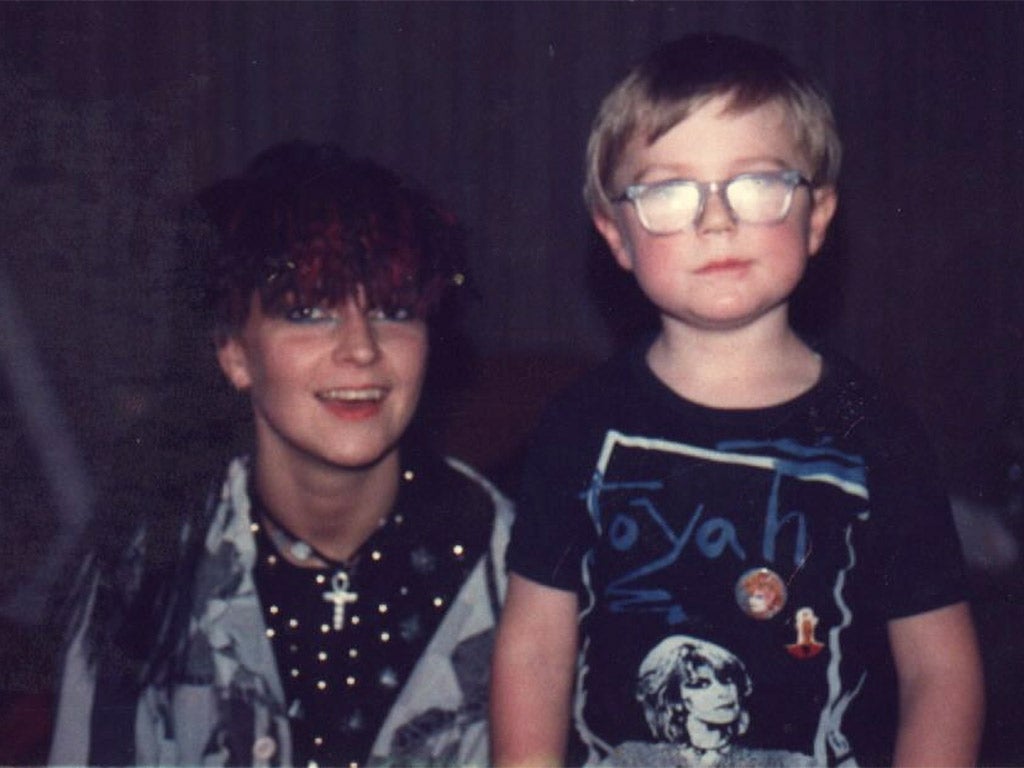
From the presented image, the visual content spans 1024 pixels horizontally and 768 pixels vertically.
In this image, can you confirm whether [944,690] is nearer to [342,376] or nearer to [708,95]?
[708,95]

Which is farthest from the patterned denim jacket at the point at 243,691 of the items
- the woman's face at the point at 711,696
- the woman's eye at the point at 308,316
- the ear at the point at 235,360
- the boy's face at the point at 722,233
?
the boy's face at the point at 722,233

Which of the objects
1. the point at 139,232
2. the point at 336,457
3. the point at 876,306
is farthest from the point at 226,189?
the point at 876,306

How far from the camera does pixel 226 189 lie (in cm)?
184

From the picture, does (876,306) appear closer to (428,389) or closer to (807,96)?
(428,389)

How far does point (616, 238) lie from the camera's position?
5.26 ft

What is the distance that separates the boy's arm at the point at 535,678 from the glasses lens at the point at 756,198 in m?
0.50

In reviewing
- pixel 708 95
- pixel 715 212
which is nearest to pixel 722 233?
pixel 715 212

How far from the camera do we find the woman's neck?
1.85 metres

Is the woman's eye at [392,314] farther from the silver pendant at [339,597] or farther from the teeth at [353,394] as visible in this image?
the silver pendant at [339,597]

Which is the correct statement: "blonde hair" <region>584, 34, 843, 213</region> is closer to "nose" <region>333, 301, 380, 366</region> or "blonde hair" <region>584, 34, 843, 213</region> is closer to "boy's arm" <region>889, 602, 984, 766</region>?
"nose" <region>333, 301, 380, 366</region>

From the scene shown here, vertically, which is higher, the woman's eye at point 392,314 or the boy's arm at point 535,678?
the woman's eye at point 392,314

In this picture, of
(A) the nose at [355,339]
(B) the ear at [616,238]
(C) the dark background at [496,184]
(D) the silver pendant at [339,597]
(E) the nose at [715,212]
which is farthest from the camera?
(C) the dark background at [496,184]

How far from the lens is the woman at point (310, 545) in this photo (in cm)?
175

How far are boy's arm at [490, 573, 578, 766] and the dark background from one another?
1.99 feet
